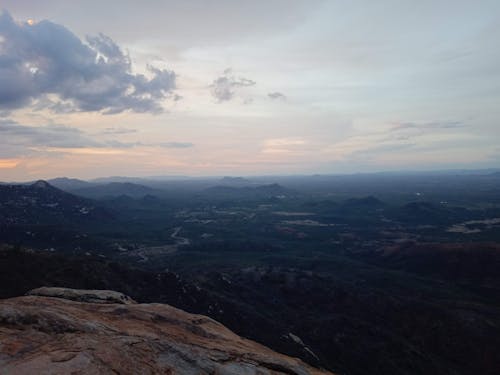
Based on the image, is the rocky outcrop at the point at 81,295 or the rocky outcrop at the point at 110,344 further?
the rocky outcrop at the point at 81,295

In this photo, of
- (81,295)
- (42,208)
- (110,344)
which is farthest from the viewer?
(42,208)

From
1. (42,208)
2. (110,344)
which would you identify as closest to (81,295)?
(110,344)

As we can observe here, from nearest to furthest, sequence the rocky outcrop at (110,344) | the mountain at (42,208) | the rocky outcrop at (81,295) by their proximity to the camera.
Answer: the rocky outcrop at (110,344) → the rocky outcrop at (81,295) → the mountain at (42,208)

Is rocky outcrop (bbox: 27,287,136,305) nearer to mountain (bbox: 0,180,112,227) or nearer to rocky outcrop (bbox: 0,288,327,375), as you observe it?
rocky outcrop (bbox: 0,288,327,375)

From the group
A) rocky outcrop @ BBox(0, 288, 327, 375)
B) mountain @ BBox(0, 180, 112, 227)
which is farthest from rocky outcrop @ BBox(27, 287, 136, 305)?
mountain @ BBox(0, 180, 112, 227)

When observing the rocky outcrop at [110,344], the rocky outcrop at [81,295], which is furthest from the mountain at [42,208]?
the rocky outcrop at [110,344]

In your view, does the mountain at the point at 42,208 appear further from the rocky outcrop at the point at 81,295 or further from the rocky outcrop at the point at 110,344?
the rocky outcrop at the point at 110,344

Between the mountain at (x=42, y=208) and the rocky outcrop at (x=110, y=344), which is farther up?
the rocky outcrop at (x=110, y=344)

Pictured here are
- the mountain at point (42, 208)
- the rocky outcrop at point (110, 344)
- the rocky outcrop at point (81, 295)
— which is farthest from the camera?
the mountain at point (42, 208)

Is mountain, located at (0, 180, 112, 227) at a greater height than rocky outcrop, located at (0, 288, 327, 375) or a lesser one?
lesser

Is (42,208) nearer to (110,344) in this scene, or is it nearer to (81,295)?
(81,295)
